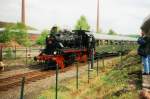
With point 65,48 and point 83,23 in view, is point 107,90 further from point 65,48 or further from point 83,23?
point 83,23

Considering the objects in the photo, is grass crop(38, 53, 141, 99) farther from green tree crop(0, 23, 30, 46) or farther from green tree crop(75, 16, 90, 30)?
green tree crop(75, 16, 90, 30)

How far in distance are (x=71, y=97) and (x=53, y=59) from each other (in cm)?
1100

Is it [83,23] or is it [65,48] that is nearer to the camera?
[65,48]

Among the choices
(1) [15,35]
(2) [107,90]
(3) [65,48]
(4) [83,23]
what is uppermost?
(4) [83,23]

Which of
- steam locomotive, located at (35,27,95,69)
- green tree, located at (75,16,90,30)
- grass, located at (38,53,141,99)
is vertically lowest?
grass, located at (38,53,141,99)

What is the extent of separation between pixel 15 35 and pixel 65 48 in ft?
137

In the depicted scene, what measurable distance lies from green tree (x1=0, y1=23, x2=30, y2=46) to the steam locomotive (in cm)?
3526

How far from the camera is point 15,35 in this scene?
6438cm

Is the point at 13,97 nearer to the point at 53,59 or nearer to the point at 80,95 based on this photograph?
the point at 80,95

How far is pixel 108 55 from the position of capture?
113ft

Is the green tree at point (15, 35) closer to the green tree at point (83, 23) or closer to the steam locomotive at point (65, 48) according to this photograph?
the green tree at point (83, 23)

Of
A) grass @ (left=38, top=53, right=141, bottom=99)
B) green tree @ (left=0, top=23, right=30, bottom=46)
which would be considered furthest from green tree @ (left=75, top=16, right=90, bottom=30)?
grass @ (left=38, top=53, right=141, bottom=99)

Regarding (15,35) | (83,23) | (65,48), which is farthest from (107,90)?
(83,23)

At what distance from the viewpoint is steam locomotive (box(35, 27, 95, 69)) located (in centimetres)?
2341
